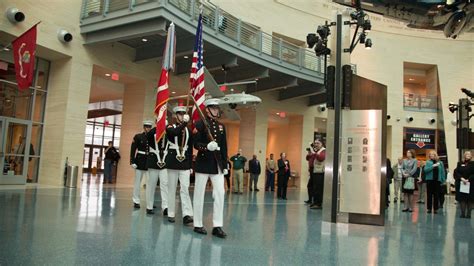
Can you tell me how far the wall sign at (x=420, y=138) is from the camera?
28609 millimetres

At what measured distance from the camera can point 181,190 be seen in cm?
707

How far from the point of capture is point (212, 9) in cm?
1599

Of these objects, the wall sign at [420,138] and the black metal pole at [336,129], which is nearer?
the black metal pole at [336,129]

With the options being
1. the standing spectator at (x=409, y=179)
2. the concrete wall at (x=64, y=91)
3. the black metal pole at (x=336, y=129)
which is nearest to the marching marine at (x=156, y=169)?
the black metal pole at (x=336, y=129)

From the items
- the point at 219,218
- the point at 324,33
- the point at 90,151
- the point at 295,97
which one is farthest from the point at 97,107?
the point at 219,218

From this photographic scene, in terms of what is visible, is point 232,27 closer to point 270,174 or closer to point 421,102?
point 270,174

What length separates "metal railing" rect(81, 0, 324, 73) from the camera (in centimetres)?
1443

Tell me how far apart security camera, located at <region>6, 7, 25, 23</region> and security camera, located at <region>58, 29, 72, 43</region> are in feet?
5.14

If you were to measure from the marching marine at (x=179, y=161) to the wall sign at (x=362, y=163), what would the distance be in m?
3.54

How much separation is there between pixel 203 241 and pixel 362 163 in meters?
4.55

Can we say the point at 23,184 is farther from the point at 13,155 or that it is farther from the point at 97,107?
the point at 97,107

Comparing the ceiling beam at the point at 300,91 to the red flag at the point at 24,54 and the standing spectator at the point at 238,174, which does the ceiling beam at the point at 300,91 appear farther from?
the red flag at the point at 24,54

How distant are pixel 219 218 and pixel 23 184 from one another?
11.2m

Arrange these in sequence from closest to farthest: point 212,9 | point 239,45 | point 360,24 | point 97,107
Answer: point 360,24
point 212,9
point 239,45
point 97,107
